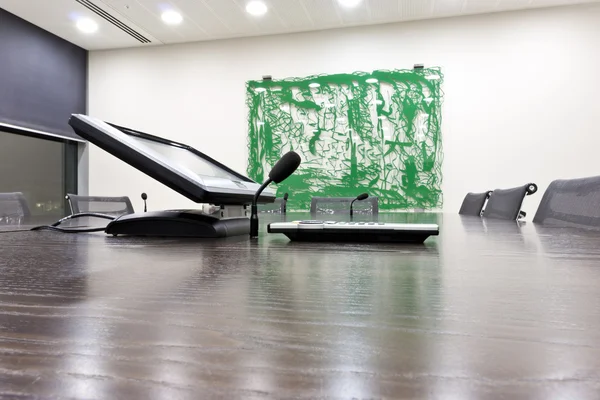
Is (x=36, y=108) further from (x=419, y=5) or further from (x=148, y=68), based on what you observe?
(x=419, y=5)

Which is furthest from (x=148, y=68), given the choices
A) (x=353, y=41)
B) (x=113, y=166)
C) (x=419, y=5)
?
(x=419, y=5)

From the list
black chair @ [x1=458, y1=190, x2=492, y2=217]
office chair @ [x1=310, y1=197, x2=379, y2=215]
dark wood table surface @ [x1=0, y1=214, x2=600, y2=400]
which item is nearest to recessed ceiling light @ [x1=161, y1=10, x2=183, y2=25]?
office chair @ [x1=310, y1=197, x2=379, y2=215]

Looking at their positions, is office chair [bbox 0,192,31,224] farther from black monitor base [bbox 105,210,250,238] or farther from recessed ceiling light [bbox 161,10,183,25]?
recessed ceiling light [bbox 161,10,183,25]

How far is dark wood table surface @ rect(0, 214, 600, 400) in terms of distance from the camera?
0.09 metres

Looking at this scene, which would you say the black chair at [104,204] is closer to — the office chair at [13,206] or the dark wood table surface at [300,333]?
the office chair at [13,206]

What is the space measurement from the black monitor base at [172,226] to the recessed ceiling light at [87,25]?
150 inches

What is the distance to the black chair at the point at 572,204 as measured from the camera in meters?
0.97

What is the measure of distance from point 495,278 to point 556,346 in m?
0.13

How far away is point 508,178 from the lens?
3.39 meters

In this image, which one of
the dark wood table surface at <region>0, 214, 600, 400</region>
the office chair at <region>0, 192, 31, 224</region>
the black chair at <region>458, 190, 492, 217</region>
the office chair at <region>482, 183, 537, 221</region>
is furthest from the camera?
the black chair at <region>458, 190, 492, 217</region>

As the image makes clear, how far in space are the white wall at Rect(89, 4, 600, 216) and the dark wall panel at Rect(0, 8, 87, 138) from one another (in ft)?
3.65

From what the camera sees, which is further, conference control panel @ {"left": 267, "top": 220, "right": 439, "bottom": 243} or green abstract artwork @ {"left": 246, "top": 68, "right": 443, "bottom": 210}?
green abstract artwork @ {"left": 246, "top": 68, "right": 443, "bottom": 210}

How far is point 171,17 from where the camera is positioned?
140 inches

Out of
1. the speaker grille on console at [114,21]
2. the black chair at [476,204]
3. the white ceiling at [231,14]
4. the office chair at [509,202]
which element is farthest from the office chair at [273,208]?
the speaker grille on console at [114,21]
